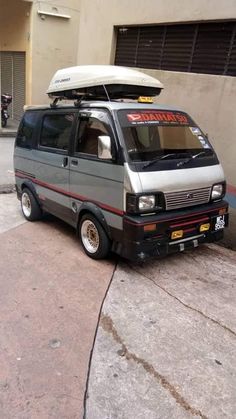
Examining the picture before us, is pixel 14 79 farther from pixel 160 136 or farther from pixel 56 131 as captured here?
pixel 160 136

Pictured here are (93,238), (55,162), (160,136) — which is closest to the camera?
(160,136)

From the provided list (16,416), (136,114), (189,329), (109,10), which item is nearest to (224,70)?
(136,114)

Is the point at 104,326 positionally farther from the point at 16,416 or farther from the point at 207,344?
the point at 16,416

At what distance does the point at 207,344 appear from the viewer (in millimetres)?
3367

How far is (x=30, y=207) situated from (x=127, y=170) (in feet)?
9.10

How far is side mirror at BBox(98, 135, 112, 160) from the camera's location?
4340 mm

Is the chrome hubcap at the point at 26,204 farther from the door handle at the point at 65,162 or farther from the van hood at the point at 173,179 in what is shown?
the van hood at the point at 173,179

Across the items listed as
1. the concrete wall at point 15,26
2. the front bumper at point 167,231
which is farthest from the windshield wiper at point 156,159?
the concrete wall at point 15,26

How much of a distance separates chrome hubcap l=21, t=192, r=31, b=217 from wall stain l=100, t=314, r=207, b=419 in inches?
128

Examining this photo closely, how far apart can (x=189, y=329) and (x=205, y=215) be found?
5.04ft

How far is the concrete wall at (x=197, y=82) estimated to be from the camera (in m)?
6.80

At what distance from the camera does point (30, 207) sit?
21.1 feet

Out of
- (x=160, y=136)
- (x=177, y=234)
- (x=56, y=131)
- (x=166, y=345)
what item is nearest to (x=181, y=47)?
(x=56, y=131)

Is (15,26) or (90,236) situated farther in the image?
(15,26)
